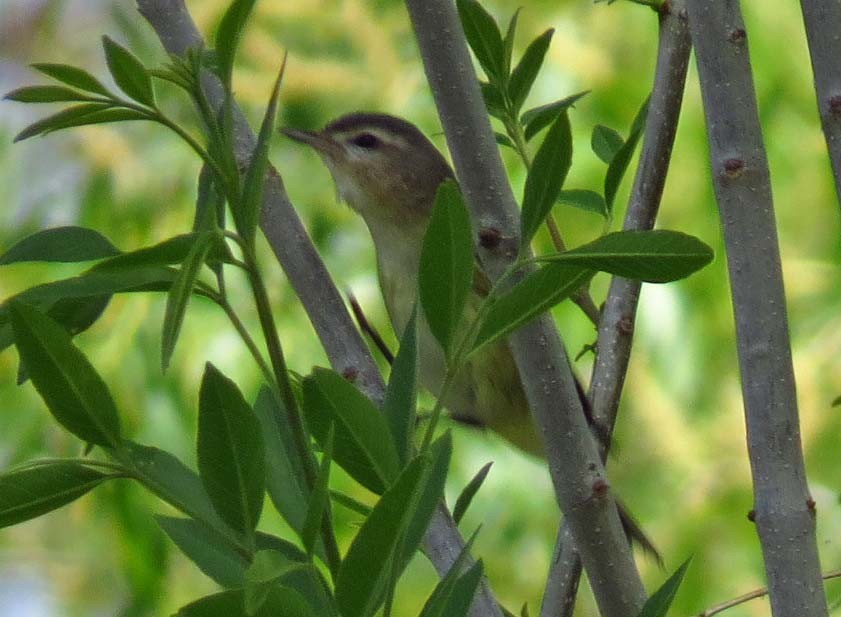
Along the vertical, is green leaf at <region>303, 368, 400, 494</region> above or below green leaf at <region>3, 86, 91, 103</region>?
below

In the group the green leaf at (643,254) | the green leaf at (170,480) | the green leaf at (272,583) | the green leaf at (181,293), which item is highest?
the green leaf at (643,254)

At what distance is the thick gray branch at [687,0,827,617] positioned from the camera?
0.91m

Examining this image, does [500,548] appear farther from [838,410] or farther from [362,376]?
[362,376]

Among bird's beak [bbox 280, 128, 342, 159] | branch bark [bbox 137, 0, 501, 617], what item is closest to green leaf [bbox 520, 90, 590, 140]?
branch bark [bbox 137, 0, 501, 617]

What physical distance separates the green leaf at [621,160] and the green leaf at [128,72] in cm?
59

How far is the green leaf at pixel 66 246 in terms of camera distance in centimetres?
86

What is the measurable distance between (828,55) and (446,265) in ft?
1.10

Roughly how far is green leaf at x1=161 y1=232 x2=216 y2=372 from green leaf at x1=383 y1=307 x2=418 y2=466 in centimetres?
14

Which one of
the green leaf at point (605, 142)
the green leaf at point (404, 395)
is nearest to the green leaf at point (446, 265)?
the green leaf at point (404, 395)

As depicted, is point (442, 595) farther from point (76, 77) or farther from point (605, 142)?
point (605, 142)

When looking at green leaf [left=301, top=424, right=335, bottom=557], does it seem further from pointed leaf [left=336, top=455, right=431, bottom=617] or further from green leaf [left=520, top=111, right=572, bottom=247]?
green leaf [left=520, top=111, right=572, bottom=247]

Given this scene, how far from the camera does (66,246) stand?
88cm

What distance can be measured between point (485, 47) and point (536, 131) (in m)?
0.14

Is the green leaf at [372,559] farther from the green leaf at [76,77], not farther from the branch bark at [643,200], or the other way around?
the branch bark at [643,200]
